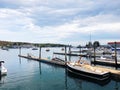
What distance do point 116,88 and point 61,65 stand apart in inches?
1006

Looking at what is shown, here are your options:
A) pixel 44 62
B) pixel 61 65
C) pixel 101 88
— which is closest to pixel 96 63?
pixel 61 65

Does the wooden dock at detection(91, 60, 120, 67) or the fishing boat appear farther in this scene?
the wooden dock at detection(91, 60, 120, 67)

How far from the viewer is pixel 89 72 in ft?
119

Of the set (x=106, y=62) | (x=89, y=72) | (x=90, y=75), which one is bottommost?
(x=90, y=75)

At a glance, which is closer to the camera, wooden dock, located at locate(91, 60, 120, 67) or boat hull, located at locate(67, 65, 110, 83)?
boat hull, located at locate(67, 65, 110, 83)

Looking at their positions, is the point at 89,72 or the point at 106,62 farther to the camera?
the point at 106,62

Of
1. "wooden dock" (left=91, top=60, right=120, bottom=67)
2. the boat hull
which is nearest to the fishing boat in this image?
the boat hull

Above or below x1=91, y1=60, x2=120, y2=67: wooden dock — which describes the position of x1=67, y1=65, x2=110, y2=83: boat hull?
below

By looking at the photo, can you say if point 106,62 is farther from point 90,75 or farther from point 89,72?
point 90,75

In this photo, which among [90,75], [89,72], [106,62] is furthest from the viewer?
[106,62]

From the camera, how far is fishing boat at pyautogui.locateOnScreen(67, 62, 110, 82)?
34.0 meters

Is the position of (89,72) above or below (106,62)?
below

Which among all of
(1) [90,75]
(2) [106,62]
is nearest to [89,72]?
(1) [90,75]

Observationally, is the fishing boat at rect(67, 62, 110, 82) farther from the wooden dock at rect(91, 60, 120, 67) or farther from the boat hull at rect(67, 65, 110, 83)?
the wooden dock at rect(91, 60, 120, 67)
